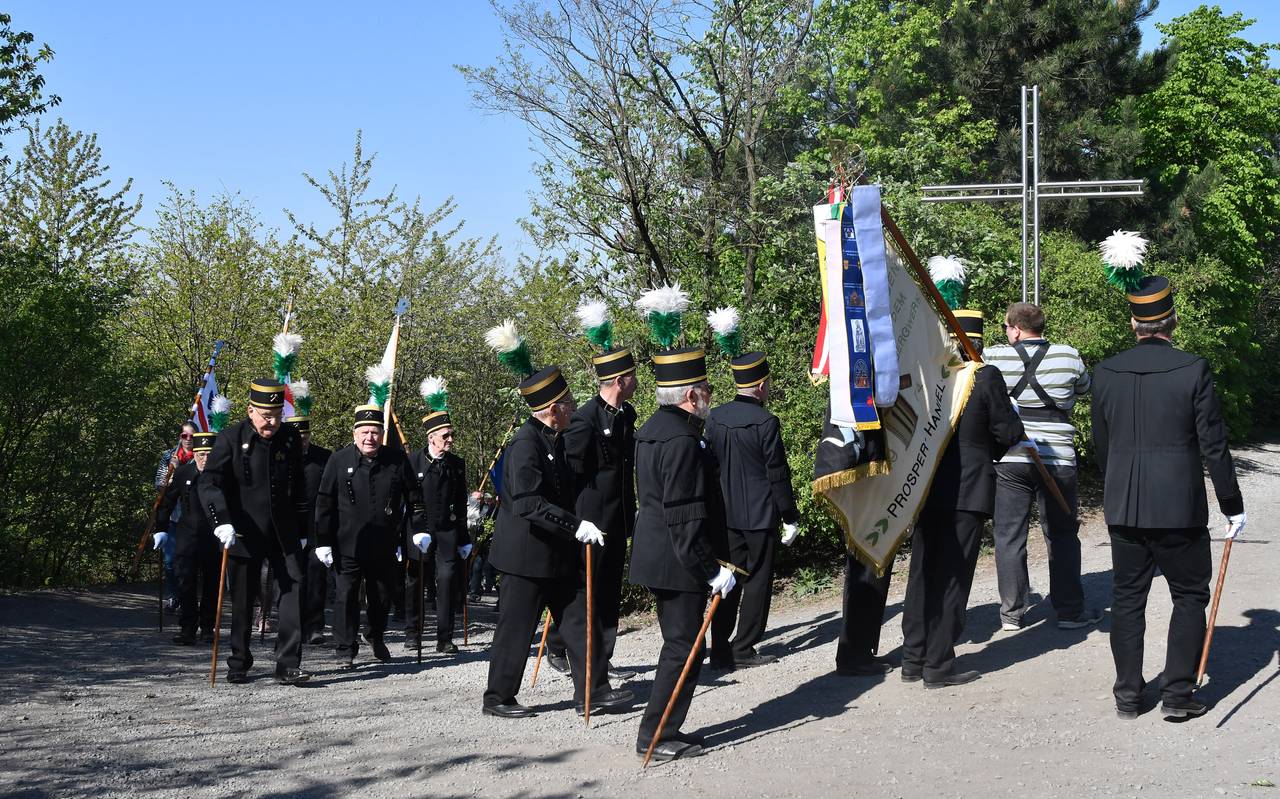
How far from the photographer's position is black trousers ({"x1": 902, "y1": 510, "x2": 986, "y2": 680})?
7.02 meters

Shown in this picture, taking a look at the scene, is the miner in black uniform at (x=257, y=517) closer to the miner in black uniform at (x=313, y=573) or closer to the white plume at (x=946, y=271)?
the miner in black uniform at (x=313, y=573)

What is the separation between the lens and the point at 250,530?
8484 millimetres

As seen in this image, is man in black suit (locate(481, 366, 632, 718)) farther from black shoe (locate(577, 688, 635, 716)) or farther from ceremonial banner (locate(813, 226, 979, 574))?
ceremonial banner (locate(813, 226, 979, 574))

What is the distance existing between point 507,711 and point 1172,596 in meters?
3.64

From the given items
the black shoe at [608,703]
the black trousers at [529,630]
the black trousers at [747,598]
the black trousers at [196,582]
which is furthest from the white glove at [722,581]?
the black trousers at [196,582]

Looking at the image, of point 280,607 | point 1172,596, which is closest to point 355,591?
point 280,607

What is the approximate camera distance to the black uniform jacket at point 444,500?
10.6 meters

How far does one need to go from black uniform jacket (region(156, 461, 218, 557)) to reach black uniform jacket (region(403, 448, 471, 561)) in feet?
6.67

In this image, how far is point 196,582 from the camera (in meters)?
11.6

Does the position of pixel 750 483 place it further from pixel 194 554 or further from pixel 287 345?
pixel 194 554

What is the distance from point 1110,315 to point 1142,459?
1167 cm

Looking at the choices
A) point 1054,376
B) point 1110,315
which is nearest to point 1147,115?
point 1110,315

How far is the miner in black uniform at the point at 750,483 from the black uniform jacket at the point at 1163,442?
252 centimetres

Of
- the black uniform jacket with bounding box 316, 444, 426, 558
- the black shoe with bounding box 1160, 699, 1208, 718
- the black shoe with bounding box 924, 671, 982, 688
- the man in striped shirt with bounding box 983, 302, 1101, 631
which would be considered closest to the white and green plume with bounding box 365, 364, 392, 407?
the black uniform jacket with bounding box 316, 444, 426, 558
